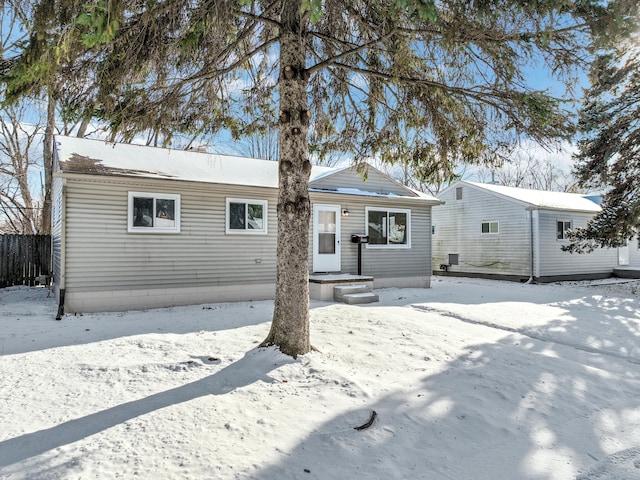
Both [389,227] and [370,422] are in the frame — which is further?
[389,227]

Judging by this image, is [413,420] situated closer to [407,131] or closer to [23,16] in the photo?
[407,131]

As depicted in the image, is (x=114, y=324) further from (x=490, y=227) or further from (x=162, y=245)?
(x=490, y=227)

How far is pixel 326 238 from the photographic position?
36.1 feet

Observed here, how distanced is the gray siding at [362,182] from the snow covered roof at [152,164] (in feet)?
1.54

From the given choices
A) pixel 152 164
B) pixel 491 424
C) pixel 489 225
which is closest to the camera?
pixel 491 424

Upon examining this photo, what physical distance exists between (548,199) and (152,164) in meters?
15.6

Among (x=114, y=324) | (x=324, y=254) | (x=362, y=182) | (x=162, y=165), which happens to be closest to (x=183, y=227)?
(x=162, y=165)

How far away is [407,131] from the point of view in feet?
21.3

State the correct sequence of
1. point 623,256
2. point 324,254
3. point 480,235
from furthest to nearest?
point 623,256 < point 480,235 < point 324,254

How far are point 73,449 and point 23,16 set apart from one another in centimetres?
375

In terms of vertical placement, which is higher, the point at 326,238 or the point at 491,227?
the point at 491,227

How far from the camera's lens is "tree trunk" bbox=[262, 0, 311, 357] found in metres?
4.68

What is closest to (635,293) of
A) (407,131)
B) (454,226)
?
(454,226)

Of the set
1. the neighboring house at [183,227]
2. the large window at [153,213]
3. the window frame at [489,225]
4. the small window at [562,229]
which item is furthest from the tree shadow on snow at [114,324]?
the small window at [562,229]
